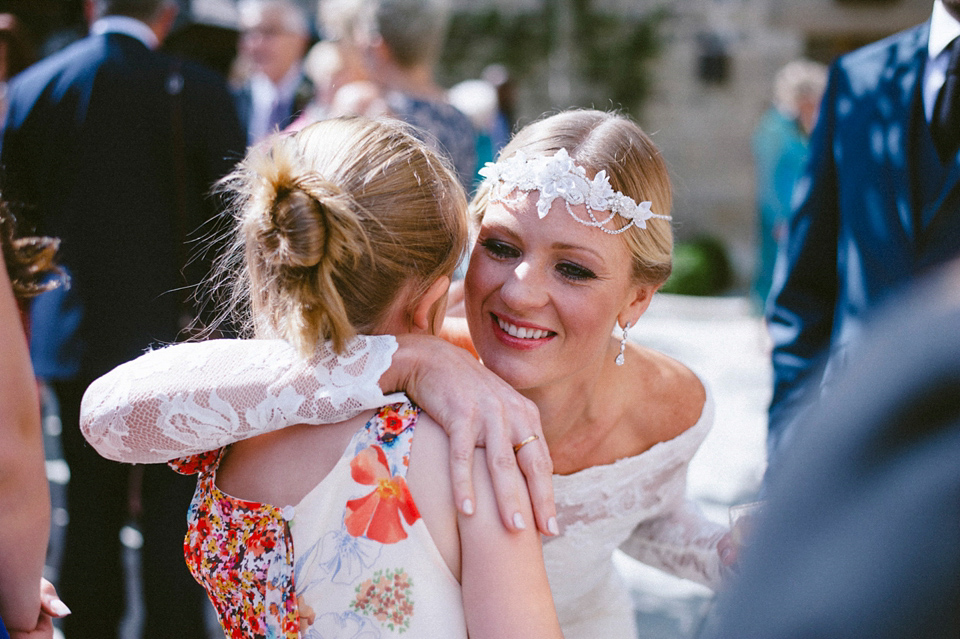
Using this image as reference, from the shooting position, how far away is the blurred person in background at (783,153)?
22.6ft

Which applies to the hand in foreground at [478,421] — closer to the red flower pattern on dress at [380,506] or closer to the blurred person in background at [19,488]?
the red flower pattern on dress at [380,506]

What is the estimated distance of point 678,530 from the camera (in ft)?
7.55

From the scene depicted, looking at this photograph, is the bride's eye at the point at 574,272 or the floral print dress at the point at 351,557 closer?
the floral print dress at the point at 351,557

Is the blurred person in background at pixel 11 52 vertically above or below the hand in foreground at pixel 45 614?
above

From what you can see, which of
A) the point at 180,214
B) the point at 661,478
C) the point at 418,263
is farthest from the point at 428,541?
the point at 180,214

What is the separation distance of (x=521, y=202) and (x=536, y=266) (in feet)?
0.51

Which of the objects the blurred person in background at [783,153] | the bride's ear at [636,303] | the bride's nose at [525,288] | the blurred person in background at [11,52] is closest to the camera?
the bride's nose at [525,288]

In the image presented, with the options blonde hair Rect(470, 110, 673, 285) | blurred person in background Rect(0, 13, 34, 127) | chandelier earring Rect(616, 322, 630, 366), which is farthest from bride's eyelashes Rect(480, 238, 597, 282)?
blurred person in background Rect(0, 13, 34, 127)

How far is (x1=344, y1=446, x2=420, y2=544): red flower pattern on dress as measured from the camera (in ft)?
4.26

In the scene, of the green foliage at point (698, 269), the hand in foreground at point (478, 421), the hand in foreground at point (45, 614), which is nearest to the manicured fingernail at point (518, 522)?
the hand in foreground at point (478, 421)

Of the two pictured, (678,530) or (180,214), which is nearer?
(678,530)

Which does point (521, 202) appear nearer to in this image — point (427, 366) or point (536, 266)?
point (536, 266)

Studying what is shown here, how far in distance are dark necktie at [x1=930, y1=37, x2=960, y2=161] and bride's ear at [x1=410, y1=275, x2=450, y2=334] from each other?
1.13m

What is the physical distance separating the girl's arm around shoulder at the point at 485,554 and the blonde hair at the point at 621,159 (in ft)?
2.62
